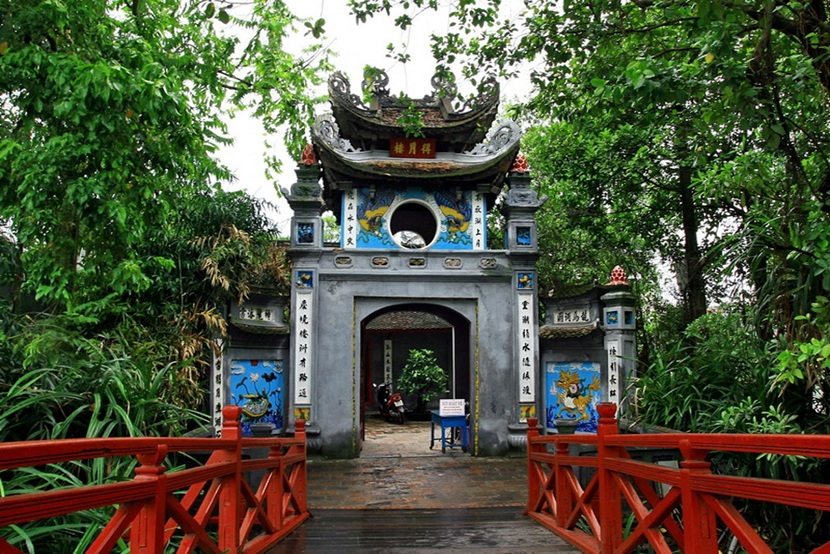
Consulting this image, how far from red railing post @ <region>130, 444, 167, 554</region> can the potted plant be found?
14790 millimetres

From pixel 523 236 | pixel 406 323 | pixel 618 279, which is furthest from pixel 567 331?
pixel 406 323

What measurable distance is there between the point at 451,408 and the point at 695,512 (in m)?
7.49

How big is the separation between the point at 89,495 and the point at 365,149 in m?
9.03

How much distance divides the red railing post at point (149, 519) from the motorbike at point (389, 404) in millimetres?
13945

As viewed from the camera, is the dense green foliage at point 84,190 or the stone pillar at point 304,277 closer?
the dense green foliage at point 84,190

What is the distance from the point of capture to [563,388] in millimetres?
9961

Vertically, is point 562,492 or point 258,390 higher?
point 258,390

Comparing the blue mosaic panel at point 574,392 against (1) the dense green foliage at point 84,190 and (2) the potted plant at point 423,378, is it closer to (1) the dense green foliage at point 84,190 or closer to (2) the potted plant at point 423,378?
(1) the dense green foliage at point 84,190

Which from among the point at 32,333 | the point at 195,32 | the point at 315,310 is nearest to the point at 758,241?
the point at 32,333

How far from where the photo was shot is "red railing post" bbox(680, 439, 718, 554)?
96.6 inches

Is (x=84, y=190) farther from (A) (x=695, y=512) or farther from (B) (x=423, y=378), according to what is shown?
(B) (x=423, y=378)

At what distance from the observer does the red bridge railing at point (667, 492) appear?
2002 millimetres

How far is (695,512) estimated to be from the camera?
2496mm

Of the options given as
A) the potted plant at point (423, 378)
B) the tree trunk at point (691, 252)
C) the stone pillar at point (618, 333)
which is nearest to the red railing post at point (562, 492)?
the stone pillar at point (618, 333)
